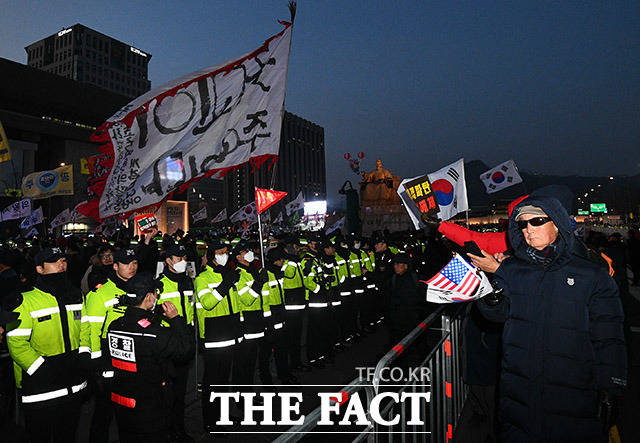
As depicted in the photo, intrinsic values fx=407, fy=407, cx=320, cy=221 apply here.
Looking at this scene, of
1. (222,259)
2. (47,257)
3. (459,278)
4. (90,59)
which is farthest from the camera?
(90,59)

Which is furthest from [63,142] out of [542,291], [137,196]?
[542,291]

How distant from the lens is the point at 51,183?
17.3 m

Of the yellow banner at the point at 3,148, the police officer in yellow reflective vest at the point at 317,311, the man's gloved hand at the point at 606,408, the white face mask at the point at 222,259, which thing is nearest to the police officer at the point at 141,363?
the white face mask at the point at 222,259

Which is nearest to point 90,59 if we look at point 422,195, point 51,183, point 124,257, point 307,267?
point 51,183

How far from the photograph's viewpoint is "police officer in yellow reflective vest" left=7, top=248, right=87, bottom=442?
3.59 m

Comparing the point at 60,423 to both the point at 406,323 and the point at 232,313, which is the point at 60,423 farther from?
the point at 406,323

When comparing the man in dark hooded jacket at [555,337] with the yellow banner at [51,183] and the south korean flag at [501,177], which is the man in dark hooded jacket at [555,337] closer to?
the south korean flag at [501,177]

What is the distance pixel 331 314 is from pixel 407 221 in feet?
131

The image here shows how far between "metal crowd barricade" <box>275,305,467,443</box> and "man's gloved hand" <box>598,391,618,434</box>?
120 cm

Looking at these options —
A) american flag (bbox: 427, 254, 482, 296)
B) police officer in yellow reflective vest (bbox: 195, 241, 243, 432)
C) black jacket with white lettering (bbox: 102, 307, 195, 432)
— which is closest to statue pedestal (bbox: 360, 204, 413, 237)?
→ police officer in yellow reflective vest (bbox: 195, 241, 243, 432)

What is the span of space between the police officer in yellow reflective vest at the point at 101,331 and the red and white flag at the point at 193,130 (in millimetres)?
1386

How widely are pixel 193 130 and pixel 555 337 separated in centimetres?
551

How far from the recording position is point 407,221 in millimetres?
46719

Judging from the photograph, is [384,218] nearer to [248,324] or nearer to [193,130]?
[193,130]
